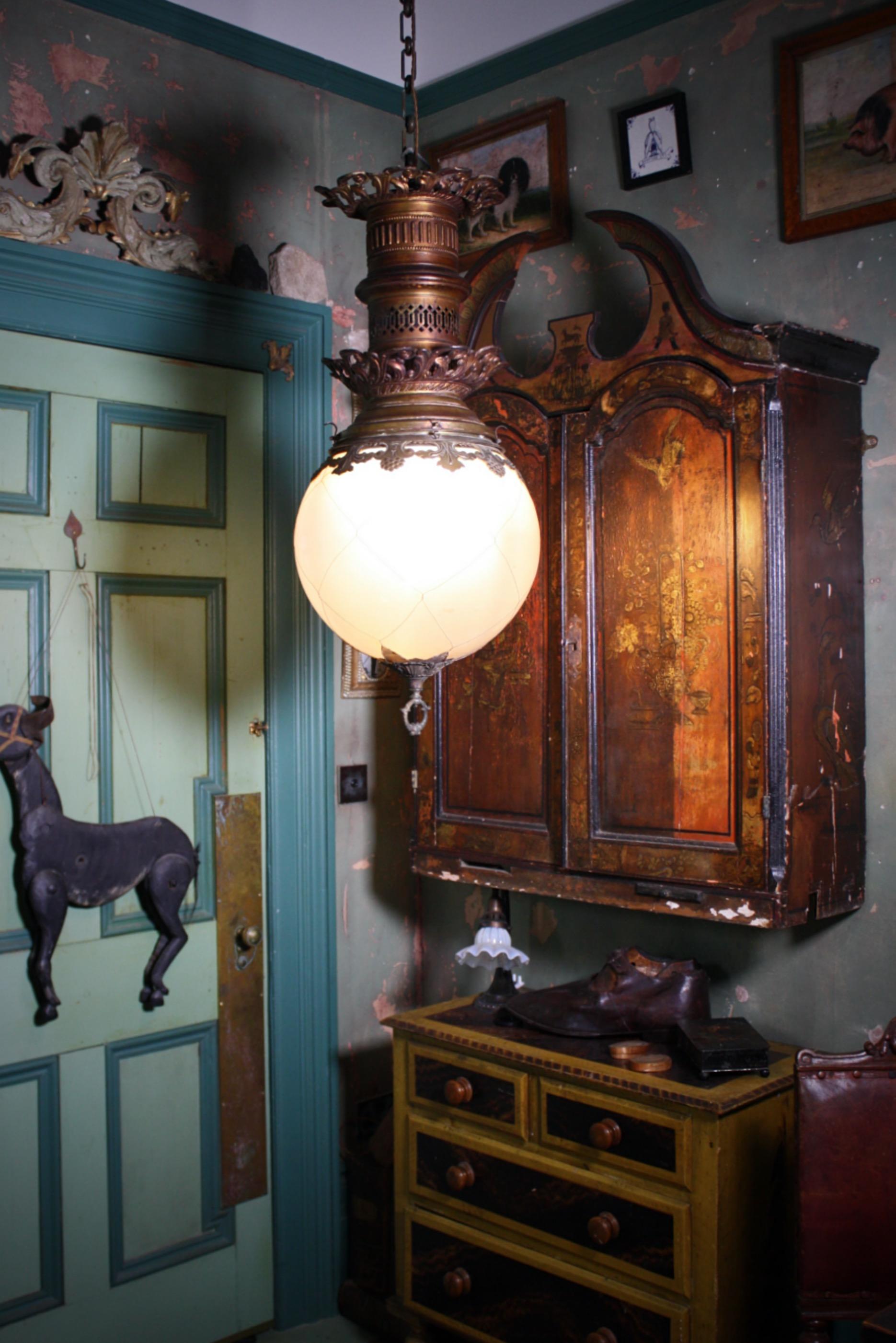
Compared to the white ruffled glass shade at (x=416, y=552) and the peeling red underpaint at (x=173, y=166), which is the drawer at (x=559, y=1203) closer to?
the white ruffled glass shade at (x=416, y=552)

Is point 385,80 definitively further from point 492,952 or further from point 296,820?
point 492,952

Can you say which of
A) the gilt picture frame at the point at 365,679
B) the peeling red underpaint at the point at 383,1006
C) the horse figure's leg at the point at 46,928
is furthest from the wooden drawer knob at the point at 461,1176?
the gilt picture frame at the point at 365,679

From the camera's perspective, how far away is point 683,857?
7.89ft

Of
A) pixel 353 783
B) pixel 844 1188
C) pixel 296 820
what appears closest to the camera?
pixel 844 1188

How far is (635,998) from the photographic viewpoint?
2514 mm

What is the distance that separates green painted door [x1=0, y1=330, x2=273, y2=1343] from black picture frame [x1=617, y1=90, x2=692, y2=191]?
1.03m

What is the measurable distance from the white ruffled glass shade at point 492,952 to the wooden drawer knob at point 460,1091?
0.27m

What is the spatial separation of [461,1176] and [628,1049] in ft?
1.67

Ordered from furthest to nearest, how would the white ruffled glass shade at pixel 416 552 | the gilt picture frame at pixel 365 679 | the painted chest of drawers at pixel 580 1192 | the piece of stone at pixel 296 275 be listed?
the gilt picture frame at pixel 365 679, the piece of stone at pixel 296 275, the painted chest of drawers at pixel 580 1192, the white ruffled glass shade at pixel 416 552

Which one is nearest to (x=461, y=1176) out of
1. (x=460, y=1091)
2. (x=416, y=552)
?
(x=460, y=1091)

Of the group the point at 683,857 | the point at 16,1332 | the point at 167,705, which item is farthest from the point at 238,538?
the point at 16,1332

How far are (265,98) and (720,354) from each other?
153 centimetres

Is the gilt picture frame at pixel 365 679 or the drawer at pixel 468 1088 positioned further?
the gilt picture frame at pixel 365 679

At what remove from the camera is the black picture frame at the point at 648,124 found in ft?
9.19
